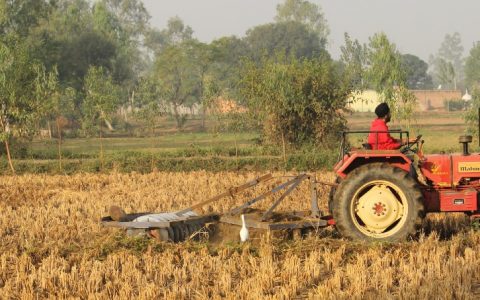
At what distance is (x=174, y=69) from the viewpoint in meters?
73.4

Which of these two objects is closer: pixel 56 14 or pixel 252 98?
pixel 252 98

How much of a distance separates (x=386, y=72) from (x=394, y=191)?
17.6 m

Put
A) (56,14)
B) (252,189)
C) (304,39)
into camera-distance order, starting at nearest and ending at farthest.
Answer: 1. (252,189)
2. (56,14)
3. (304,39)

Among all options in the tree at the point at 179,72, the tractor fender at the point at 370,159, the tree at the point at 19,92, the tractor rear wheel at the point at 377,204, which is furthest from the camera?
the tree at the point at 179,72

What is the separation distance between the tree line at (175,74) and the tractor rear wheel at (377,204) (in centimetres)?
1567

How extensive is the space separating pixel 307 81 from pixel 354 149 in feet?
59.4

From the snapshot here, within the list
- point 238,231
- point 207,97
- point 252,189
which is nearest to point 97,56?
point 207,97

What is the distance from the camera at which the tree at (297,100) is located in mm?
26188

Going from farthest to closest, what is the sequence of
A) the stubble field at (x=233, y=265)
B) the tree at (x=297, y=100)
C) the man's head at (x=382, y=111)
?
the tree at (x=297, y=100) < the man's head at (x=382, y=111) < the stubble field at (x=233, y=265)

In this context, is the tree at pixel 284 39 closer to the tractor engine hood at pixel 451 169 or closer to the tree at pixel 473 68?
the tree at pixel 473 68

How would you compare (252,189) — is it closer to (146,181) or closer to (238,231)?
(146,181)

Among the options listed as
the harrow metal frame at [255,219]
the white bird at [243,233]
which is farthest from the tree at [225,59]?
the white bird at [243,233]

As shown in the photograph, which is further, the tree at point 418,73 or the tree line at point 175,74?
the tree at point 418,73

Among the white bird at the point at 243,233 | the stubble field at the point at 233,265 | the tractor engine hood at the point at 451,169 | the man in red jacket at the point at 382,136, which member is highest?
the man in red jacket at the point at 382,136
